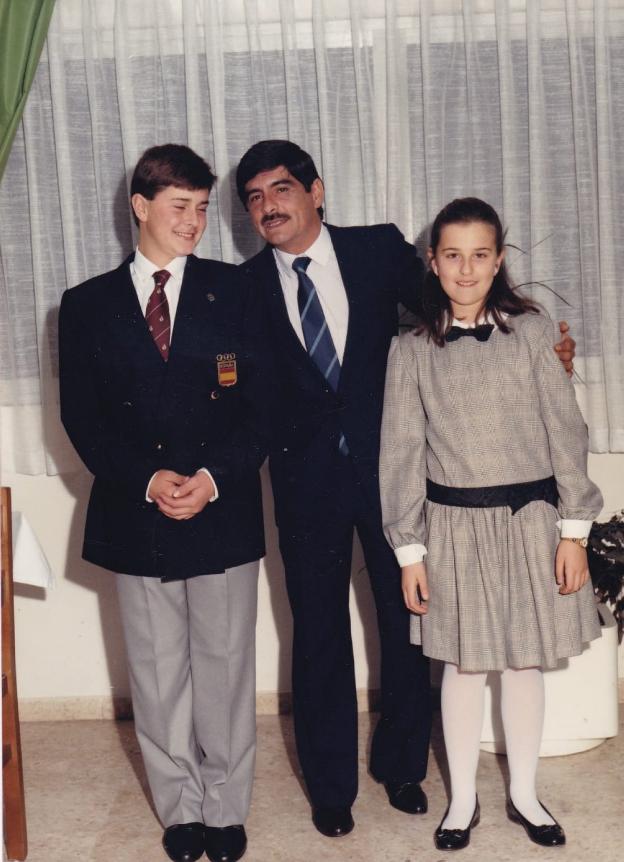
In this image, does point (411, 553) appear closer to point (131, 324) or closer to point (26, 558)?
point (131, 324)

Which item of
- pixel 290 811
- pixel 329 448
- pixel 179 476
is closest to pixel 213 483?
pixel 179 476

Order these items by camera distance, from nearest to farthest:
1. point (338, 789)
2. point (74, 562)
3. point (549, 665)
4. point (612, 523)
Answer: point (549, 665) < point (338, 789) < point (612, 523) < point (74, 562)

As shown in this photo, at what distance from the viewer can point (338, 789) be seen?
2.49 metres

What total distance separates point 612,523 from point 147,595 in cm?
127

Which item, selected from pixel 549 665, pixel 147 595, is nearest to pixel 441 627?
pixel 549 665

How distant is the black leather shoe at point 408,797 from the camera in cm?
254

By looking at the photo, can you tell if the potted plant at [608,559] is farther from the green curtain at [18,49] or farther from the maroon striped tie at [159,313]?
the green curtain at [18,49]

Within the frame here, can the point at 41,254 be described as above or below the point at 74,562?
above

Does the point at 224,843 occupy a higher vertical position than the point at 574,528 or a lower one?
lower

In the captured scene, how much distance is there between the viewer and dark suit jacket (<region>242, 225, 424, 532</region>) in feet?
7.87

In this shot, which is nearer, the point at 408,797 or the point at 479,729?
the point at 479,729

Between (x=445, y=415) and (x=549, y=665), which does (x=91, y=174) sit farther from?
(x=549, y=665)

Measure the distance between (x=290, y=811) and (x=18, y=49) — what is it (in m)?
2.03

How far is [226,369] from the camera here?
7.55ft
